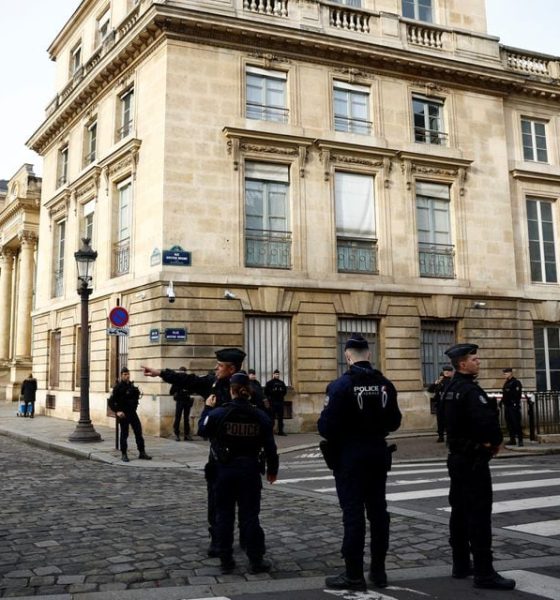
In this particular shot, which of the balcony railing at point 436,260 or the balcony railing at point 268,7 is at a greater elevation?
the balcony railing at point 268,7

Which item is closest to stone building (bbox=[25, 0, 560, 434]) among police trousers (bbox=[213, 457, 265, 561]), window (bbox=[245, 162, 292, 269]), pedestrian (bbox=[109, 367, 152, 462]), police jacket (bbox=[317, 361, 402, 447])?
window (bbox=[245, 162, 292, 269])

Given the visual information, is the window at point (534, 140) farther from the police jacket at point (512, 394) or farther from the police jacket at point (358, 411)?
the police jacket at point (358, 411)

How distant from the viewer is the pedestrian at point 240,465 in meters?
5.08

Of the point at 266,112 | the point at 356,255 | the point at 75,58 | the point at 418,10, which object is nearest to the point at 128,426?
the point at 356,255

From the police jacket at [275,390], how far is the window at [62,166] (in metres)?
12.7

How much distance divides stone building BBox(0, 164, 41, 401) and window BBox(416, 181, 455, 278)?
71.0 feet

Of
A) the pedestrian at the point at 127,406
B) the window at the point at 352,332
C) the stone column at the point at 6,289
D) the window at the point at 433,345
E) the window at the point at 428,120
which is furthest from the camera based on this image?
the stone column at the point at 6,289

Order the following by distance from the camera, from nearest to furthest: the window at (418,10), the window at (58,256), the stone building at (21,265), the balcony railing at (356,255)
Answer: the balcony railing at (356,255) < the window at (418,10) < the window at (58,256) < the stone building at (21,265)

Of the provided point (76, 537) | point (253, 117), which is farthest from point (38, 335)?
point (76, 537)

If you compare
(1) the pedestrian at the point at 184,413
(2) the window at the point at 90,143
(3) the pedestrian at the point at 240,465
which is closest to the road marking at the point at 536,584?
(3) the pedestrian at the point at 240,465

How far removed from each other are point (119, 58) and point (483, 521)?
60.7 feet

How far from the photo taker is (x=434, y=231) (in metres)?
20.2

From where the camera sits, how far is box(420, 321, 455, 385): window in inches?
766

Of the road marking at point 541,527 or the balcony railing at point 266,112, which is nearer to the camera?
the road marking at point 541,527
